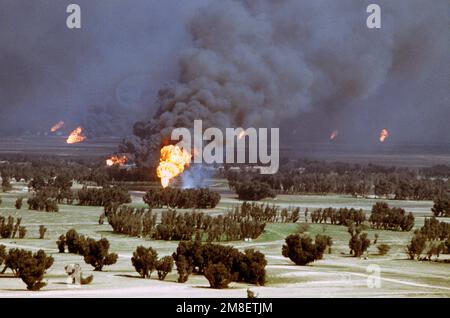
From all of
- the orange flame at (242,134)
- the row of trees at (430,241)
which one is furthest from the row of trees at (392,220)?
the orange flame at (242,134)

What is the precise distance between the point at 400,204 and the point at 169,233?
24.5 m

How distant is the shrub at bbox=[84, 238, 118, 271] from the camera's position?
34.2 m

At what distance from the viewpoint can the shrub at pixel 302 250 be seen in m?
36.5

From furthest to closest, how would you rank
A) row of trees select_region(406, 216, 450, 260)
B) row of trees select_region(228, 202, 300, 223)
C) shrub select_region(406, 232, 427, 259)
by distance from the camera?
1. row of trees select_region(228, 202, 300, 223)
2. row of trees select_region(406, 216, 450, 260)
3. shrub select_region(406, 232, 427, 259)

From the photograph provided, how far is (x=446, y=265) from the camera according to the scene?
3759 cm

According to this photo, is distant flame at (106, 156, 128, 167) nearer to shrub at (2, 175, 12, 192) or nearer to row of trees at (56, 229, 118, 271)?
shrub at (2, 175, 12, 192)

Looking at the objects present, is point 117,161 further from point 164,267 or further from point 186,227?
point 164,267

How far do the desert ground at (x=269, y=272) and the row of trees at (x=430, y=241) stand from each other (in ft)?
2.50

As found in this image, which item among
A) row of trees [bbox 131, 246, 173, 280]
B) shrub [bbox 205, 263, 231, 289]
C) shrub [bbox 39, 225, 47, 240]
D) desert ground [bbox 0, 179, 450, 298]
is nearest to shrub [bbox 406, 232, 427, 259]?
desert ground [bbox 0, 179, 450, 298]

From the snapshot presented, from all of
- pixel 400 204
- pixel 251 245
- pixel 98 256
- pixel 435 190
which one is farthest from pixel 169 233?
pixel 435 190

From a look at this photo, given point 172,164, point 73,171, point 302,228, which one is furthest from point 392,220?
point 73,171

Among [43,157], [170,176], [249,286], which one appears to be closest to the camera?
[249,286]
